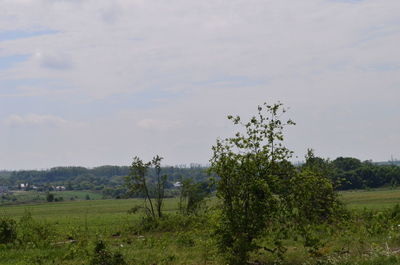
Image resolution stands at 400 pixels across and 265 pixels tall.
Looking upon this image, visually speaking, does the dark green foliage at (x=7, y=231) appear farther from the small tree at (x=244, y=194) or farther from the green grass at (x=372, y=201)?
the green grass at (x=372, y=201)

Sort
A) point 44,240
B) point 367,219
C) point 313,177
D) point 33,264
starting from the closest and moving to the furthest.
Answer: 1. point 313,177
2. point 33,264
3. point 44,240
4. point 367,219

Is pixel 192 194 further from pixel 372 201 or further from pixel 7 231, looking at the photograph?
pixel 372 201

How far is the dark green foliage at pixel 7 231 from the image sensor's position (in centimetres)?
2216

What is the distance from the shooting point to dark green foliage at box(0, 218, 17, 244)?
72.7 ft

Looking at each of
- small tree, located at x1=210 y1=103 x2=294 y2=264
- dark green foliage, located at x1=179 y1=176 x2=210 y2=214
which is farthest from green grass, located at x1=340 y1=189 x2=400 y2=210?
small tree, located at x1=210 y1=103 x2=294 y2=264

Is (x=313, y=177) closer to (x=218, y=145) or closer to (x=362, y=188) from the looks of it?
(x=218, y=145)

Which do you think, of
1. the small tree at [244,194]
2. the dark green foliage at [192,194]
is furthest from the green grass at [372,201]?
the small tree at [244,194]

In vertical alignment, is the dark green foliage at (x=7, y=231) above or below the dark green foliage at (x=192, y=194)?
below

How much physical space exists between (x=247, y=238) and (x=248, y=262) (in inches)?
49.8

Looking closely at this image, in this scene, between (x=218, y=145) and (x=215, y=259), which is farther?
(x=215, y=259)

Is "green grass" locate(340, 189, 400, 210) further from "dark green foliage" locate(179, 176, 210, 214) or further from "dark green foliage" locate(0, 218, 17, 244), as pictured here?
"dark green foliage" locate(0, 218, 17, 244)

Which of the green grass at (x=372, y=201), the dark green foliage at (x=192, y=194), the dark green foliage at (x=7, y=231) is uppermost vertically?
the dark green foliage at (x=192, y=194)

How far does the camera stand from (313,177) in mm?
13531

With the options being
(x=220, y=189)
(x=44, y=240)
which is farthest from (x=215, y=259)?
(x=44, y=240)
